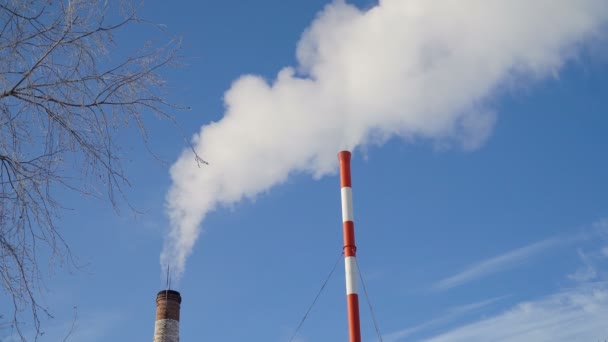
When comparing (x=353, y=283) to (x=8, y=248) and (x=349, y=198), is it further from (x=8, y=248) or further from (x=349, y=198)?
(x=8, y=248)

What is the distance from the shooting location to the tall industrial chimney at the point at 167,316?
2134 centimetres

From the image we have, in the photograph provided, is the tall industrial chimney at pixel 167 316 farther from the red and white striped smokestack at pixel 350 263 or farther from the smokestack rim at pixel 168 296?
the red and white striped smokestack at pixel 350 263

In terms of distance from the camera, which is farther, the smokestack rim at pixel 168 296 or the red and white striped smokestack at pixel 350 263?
the smokestack rim at pixel 168 296

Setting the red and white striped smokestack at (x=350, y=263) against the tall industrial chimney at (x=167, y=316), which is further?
the tall industrial chimney at (x=167, y=316)

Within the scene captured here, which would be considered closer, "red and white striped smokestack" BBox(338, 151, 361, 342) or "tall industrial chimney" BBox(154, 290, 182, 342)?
"red and white striped smokestack" BBox(338, 151, 361, 342)

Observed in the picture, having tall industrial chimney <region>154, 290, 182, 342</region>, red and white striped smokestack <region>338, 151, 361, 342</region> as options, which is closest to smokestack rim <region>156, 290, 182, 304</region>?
tall industrial chimney <region>154, 290, 182, 342</region>

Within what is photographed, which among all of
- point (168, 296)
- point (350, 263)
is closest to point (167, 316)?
point (168, 296)

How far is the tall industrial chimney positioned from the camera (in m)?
21.3

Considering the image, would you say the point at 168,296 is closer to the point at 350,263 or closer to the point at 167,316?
the point at 167,316

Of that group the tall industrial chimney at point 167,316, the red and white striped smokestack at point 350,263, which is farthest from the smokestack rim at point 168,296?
the red and white striped smokestack at point 350,263

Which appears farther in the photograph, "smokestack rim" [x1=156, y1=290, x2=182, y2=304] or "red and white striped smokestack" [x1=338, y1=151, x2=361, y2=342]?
"smokestack rim" [x1=156, y1=290, x2=182, y2=304]

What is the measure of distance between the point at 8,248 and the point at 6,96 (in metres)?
0.86

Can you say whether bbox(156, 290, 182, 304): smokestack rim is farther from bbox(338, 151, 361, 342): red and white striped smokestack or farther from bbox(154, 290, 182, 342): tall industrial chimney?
bbox(338, 151, 361, 342): red and white striped smokestack

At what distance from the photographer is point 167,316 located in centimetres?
2162
